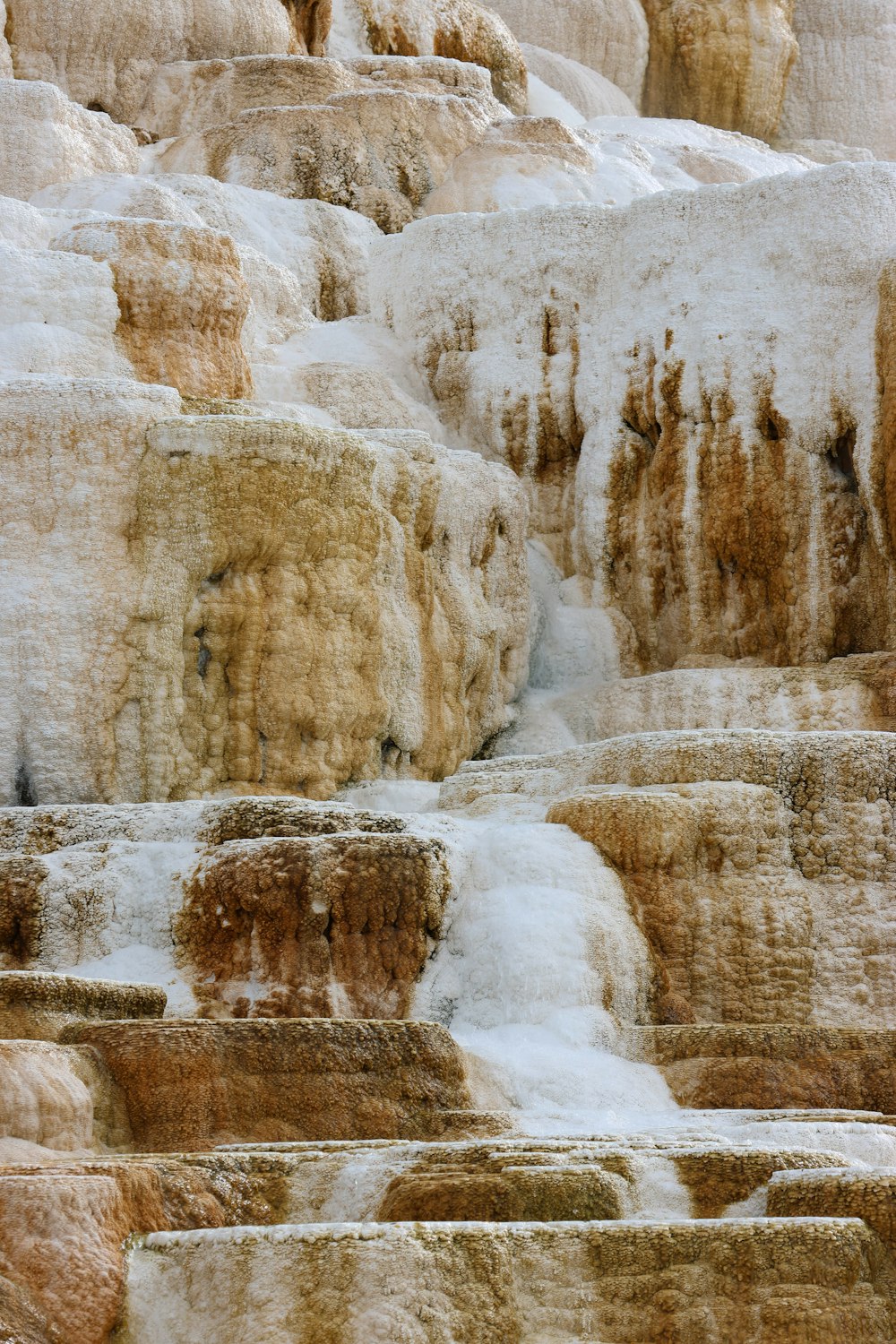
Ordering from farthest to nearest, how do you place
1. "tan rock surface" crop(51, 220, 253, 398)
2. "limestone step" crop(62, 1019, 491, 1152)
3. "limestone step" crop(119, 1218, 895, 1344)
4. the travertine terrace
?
"tan rock surface" crop(51, 220, 253, 398)
"limestone step" crop(62, 1019, 491, 1152)
the travertine terrace
"limestone step" crop(119, 1218, 895, 1344)

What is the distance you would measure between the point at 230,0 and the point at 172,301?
1037 centimetres

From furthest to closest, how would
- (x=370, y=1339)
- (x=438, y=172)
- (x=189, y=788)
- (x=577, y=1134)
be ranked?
(x=438, y=172), (x=189, y=788), (x=577, y=1134), (x=370, y=1339)

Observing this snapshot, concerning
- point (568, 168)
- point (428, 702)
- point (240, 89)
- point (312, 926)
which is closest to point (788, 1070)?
point (312, 926)

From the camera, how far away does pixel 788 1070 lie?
11555 mm

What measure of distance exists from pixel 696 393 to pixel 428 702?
4579 millimetres

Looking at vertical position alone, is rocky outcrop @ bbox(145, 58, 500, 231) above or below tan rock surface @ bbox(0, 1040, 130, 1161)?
above

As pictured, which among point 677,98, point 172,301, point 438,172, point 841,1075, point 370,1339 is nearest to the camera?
point 370,1339

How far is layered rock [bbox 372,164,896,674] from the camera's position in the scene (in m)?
21.3

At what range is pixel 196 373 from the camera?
2059 centimetres

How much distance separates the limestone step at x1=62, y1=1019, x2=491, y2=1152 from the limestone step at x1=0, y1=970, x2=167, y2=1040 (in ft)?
1.64

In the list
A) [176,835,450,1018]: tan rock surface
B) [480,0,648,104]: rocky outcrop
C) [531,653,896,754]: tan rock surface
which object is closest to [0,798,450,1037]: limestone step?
[176,835,450,1018]: tan rock surface

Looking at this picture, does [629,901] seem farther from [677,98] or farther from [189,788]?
[677,98]

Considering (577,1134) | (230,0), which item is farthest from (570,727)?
(230,0)

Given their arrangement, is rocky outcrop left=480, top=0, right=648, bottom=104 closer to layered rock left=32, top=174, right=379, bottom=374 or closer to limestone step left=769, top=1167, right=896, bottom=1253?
layered rock left=32, top=174, right=379, bottom=374
